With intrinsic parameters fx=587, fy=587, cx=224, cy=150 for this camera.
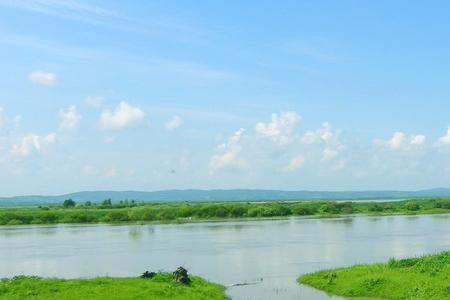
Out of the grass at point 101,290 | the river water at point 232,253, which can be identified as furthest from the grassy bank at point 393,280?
the grass at point 101,290

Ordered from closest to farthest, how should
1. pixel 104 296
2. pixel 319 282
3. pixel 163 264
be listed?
1. pixel 104 296
2. pixel 319 282
3. pixel 163 264

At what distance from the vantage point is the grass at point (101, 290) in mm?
25266

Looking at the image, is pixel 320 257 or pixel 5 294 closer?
pixel 5 294

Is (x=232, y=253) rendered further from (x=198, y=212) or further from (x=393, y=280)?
(x=198, y=212)

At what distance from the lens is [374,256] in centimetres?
4231

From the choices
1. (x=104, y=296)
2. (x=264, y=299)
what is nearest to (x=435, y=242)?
(x=264, y=299)

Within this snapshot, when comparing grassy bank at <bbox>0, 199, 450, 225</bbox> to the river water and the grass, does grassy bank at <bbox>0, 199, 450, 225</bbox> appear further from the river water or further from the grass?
the grass

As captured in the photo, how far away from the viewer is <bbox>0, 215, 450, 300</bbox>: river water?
3538 centimetres

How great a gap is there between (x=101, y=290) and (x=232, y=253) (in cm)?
2067

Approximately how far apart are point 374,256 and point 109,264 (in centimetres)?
1903

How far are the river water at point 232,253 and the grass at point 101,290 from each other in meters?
2.90

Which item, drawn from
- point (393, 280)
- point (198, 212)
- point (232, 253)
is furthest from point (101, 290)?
point (198, 212)

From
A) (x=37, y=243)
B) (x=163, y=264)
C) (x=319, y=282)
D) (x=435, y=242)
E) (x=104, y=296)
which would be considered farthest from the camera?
(x=37, y=243)

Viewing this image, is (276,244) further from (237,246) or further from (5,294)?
(5,294)
